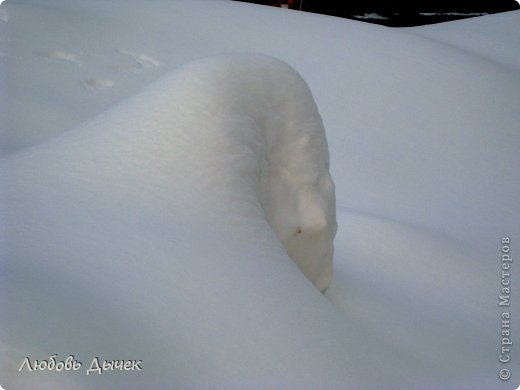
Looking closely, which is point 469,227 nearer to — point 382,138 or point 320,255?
point 382,138

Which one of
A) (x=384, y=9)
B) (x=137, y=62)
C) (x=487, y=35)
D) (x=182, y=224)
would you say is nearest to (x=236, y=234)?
(x=182, y=224)

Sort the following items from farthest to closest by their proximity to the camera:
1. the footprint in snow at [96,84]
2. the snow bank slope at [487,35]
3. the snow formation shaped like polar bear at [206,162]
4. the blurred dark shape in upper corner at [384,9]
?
the blurred dark shape in upper corner at [384,9]
the snow bank slope at [487,35]
the footprint in snow at [96,84]
the snow formation shaped like polar bear at [206,162]

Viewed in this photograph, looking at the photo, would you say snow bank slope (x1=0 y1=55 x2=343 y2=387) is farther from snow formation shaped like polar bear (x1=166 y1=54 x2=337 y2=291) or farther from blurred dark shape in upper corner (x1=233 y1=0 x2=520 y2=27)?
blurred dark shape in upper corner (x1=233 y1=0 x2=520 y2=27)

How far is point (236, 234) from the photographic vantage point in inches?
73.4

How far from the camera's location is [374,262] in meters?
2.83

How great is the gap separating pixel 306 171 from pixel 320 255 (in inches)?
8.7

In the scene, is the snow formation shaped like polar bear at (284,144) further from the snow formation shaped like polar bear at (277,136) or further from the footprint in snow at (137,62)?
the footprint in snow at (137,62)

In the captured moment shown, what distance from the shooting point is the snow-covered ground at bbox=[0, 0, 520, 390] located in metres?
1.52

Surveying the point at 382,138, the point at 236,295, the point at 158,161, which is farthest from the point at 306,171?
the point at 382,138

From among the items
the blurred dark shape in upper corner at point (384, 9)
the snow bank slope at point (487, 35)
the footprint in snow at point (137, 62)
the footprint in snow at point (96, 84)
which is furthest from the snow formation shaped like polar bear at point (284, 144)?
the blurred dark shape in upper corner at point (384, 9)

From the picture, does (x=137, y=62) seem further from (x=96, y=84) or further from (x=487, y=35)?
(x=487, y=35)

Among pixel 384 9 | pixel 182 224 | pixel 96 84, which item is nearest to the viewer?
pixel 182 224

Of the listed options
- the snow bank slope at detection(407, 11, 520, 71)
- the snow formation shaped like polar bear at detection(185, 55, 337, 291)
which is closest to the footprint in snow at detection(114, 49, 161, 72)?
the snow bank slope at detection(407, 11, 520, 71)

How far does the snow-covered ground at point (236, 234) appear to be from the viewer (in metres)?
1.52
